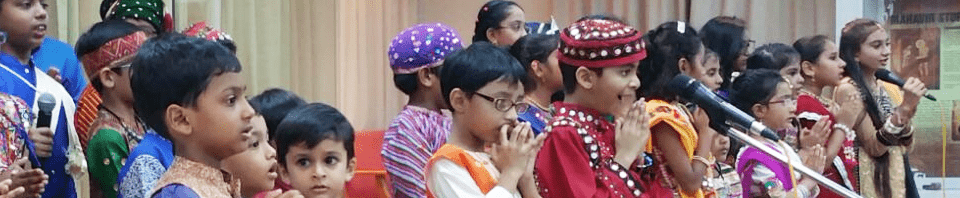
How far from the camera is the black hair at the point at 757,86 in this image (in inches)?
164

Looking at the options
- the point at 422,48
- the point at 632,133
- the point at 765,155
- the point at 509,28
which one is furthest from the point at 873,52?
the point at 632,133

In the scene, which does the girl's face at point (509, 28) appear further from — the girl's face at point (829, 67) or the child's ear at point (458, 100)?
the child's ear at point (458, 100)

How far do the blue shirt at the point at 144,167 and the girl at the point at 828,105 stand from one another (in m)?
1.97

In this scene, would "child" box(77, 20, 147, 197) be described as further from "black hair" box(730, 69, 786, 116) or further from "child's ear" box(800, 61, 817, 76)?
"child's ear" box(800, 61, 817, 76)

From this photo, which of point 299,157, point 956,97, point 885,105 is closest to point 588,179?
point 299,157

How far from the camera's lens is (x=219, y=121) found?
7.36 feet

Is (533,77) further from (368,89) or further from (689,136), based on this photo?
(368,89)

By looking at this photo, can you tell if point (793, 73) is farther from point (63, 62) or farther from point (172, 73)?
point (172, 73)

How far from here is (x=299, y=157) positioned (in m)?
2.90

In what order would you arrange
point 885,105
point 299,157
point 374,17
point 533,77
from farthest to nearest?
point 374,17, point 885,105, point 533,77, point 299,157

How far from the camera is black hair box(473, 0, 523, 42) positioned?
4.37 meters

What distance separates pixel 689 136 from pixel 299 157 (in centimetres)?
83

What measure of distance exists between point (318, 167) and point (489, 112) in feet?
1.15

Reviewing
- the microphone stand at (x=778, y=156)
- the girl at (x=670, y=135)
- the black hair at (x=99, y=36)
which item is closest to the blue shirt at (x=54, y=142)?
the black hair at (x=99, y=36)
